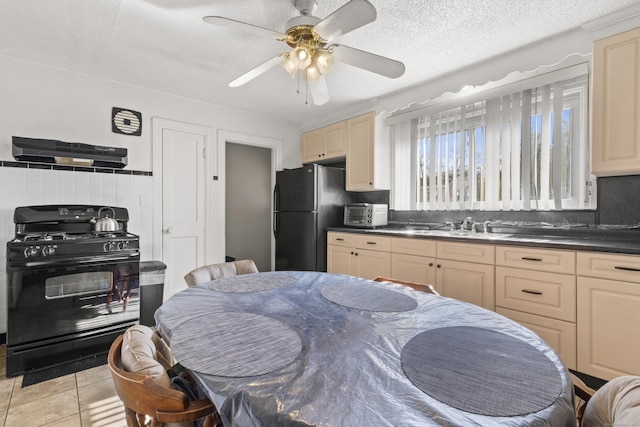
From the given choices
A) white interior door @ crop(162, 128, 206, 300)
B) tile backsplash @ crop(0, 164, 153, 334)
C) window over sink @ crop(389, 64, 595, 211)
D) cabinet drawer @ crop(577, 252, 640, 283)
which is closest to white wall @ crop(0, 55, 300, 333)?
tile backsplash @ crop(0, 164, 153, 334)

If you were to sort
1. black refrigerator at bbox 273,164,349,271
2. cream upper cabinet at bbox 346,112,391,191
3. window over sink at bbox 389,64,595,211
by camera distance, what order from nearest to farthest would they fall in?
window over sink at bbox 389,64,595,211
cream upper cabinet at bbox 346,112,391,191
black refrigerator at bbox 273,164,349,271

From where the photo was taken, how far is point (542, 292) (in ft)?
6.61

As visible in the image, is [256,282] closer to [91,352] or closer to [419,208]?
[91,352]

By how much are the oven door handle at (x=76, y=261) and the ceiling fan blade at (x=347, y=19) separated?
230 cm

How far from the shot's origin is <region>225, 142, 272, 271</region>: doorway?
16.5ft

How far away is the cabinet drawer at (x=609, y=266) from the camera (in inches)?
65.9

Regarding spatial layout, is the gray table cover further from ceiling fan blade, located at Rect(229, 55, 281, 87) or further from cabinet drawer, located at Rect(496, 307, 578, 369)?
ceiling fan blade, located at Rect(229, 55, 281, 87)

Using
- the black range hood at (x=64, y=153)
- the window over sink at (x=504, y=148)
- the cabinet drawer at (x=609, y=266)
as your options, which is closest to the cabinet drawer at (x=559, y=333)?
the cabinet drawer at (x=609, y=266)

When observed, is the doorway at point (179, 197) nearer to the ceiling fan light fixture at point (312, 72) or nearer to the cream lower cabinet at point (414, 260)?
the ceiling fan light fixture at point (312, 72)

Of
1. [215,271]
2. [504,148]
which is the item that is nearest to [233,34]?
[215,271]

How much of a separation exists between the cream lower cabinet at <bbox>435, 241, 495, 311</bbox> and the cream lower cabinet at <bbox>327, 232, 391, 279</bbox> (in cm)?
58

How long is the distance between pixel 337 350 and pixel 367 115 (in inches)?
128

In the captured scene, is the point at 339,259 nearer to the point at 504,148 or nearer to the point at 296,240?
the point at 296,240

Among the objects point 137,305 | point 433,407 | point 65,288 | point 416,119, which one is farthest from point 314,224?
point 433,407
